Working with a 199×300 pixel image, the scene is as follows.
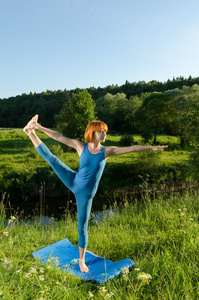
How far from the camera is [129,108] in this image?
52.2 metres

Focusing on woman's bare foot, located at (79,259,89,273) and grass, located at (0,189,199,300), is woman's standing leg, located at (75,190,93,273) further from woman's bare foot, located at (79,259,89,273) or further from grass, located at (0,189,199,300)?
grass, located at (0,189,199,300)

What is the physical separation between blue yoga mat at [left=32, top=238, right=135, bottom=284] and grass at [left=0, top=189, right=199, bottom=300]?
0.41 feet

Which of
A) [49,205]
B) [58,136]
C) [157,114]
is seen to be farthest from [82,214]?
[157,114]

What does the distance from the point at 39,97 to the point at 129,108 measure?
45.0 meters

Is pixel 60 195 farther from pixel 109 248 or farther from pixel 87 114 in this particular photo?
pixel 109 248

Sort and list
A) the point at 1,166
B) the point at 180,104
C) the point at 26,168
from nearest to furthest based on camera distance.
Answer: the point at 26,168 < the point at 1,166 < the point at 180,104

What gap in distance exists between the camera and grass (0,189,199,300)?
109 inches

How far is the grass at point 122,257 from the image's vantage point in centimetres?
276

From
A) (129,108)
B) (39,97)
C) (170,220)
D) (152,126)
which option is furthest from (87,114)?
(39,97)

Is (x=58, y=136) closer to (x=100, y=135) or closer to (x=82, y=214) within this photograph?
(x=100, y=135)

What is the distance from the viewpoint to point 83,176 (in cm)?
379

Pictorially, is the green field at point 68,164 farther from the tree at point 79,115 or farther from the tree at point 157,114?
the tree at point 157,114

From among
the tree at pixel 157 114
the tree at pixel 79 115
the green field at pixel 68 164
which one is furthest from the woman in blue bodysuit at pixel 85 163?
the tree at pixel 157 114

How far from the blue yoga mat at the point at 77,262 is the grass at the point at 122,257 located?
12 centimetres
